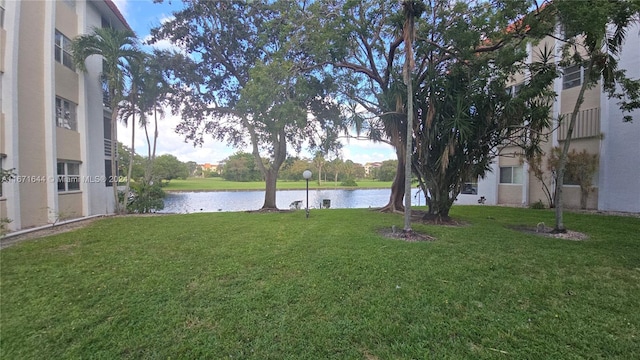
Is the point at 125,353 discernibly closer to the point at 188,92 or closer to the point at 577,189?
the point at 188,92

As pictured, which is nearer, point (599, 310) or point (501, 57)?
point (599, 310)

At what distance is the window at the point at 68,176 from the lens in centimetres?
977

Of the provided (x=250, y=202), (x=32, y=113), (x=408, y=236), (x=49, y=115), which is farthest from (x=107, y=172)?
(x=408, y=236)

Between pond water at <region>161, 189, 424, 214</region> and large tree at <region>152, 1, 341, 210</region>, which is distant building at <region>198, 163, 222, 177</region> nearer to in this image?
pond water at <region>161, 189, 424, 214</region>

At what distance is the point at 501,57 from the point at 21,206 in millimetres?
14365

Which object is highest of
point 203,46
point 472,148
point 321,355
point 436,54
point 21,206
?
point 203,46

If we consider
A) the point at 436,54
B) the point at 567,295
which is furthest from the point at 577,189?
the point at 567,295

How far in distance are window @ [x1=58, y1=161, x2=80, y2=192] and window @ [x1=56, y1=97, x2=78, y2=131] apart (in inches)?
54.1

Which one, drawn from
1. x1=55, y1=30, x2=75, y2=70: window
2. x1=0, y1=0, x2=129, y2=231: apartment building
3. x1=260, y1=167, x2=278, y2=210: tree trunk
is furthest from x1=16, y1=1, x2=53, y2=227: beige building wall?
x1=260, y1=167, x2=278, y2=210: tree trunk

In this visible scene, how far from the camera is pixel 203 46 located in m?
13.4

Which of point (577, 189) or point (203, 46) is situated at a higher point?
point (203, 46)

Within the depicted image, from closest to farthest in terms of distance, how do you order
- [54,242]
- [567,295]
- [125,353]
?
[125,353]
[567,295]
[54,242]

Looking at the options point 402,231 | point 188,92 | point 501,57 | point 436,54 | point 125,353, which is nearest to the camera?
point 125,353

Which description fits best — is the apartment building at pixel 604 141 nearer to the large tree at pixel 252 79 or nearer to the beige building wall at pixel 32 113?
the large tree at pixel 252 79
